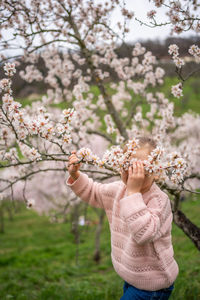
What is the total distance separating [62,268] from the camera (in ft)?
20.9

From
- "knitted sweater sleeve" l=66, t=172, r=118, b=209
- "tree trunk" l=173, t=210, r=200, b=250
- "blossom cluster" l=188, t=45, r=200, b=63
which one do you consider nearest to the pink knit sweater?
"knitted sweater sleeve" l=66, t=172, r=118, b=209

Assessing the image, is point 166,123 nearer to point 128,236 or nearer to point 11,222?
point 128,236

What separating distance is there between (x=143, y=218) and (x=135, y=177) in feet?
0.88

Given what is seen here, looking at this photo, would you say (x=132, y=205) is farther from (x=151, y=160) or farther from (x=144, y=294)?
(x=144, y=294)

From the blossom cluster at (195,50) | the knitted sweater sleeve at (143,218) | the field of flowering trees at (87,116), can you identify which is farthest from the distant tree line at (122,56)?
the knitted sweater sleeve at (143,218)

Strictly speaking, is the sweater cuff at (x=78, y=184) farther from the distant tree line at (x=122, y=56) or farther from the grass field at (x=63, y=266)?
the distant tree line at (x=122, y=56)

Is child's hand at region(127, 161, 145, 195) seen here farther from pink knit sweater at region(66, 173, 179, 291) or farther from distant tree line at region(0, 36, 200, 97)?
distant tree line at region(0, 36, 200, 97)

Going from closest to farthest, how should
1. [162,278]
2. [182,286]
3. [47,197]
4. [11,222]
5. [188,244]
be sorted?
[162,278], [182,286], [188,244], [47,197], [11,222]

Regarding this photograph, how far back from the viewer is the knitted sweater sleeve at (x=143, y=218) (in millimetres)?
1700

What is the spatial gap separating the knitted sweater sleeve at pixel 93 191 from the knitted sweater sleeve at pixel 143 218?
433mm

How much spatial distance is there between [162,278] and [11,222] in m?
18.3

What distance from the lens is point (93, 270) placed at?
7391mm

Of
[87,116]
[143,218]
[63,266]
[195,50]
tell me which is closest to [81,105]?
[87,116]

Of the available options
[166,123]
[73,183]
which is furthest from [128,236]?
[166,123]
